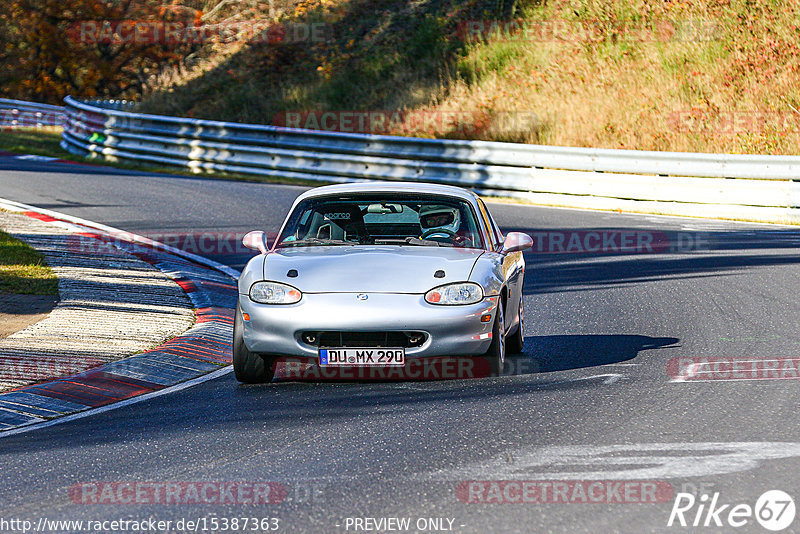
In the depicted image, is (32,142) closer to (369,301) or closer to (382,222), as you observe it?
(382,222)

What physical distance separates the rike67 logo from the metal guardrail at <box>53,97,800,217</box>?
15.0 m

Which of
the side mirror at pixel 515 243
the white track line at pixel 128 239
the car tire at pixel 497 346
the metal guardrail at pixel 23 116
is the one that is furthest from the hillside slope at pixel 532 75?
the car tire at pixel 497 346

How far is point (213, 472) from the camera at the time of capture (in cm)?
589

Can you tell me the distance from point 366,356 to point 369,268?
0.67 metres

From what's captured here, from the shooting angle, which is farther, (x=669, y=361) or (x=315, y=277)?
(x=669, y=361)

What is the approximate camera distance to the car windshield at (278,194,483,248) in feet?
30.0

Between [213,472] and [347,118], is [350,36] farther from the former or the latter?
[213,472]

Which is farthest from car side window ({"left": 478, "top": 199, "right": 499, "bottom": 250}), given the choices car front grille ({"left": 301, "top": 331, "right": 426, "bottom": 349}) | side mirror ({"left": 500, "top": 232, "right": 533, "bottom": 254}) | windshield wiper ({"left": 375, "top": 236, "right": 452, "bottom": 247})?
car front grille ({"left": 301, "top": 331, "right": 426, "bottom": 349})

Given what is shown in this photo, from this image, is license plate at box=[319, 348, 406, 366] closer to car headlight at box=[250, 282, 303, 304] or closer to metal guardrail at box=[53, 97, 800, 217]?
car headlight at box=[250, 282, 303, 304]

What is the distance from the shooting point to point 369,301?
788 centimetres

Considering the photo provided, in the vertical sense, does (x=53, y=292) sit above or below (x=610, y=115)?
below

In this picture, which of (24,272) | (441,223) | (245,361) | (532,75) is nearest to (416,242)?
(441,223)

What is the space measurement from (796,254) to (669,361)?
7265 millimetres

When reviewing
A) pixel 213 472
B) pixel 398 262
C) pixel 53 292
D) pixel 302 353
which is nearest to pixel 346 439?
pixel 213 472
